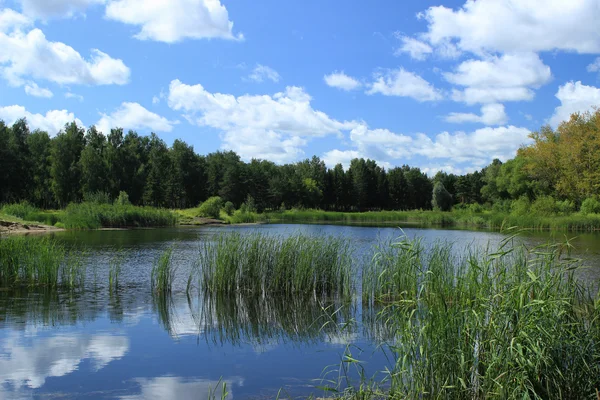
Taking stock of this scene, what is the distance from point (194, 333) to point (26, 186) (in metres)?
65.7

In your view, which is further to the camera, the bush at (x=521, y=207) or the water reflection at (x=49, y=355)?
the bush at (x=521, y=207)

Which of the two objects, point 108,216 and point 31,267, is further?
point 108,216

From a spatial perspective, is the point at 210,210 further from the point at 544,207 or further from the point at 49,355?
the point at 49,355

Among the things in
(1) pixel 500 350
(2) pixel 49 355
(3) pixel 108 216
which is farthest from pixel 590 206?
(2) pixel 49 355

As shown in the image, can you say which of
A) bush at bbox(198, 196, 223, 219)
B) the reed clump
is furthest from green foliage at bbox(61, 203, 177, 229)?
the reed clump

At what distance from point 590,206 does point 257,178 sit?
163 ft

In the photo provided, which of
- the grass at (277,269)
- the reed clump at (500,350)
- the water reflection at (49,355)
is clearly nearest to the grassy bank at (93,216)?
the grass at (277,269)

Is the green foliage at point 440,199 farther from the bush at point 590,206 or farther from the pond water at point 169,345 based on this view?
the pond water at point 169,345

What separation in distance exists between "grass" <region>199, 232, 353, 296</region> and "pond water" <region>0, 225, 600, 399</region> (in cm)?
56

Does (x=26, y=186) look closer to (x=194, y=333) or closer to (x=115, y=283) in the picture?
(x=115, y=283)

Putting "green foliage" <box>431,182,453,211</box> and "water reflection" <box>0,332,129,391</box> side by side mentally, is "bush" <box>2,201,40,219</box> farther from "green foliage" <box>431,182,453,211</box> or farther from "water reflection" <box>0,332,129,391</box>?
"green foliage" <box>431,182,453,211</box>

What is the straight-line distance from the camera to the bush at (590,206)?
147ft

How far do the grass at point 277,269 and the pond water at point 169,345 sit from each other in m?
0.56

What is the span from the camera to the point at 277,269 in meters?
12.3
